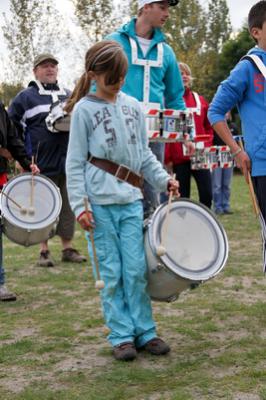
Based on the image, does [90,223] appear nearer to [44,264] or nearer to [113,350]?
[113,350]

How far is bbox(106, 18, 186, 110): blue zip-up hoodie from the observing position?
5.07 m

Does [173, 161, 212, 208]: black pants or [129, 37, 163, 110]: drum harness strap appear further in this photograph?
[173, 161, 212, 208]: black pants

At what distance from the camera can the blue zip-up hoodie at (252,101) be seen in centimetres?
414

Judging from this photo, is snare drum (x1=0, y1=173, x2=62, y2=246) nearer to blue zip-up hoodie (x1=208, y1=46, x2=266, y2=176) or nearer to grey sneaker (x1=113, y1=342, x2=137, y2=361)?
grey sneaker (x1=113, y1=342, x2=137, y2=361)

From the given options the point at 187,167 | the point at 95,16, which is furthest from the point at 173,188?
the point at 95,16

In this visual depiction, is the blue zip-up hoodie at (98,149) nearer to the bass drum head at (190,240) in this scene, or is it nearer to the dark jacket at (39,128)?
the bass drum head at (190,240)

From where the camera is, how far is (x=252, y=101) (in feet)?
13.8

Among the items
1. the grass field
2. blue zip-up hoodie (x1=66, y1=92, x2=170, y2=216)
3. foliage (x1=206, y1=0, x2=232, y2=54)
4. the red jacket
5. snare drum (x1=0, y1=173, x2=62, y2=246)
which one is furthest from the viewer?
foliage (x1=206, y1=0, x2=232, y2=54)

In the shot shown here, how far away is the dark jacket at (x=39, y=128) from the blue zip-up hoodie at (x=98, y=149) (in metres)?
2.95

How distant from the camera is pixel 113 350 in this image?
412cm

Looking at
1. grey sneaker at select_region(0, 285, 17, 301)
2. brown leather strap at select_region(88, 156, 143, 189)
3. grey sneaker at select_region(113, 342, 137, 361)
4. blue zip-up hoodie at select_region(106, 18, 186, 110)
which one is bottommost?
grey sneaker at select_region(0, 285, 17, 301)

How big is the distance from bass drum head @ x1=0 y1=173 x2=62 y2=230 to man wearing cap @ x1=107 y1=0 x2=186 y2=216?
3.04 ft

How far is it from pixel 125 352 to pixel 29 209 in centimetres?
183

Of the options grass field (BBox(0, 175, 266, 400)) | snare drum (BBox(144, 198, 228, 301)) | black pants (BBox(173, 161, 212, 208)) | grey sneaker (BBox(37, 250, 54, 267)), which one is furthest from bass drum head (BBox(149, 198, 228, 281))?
black pants (BBox(173, 161, 212, 208))
